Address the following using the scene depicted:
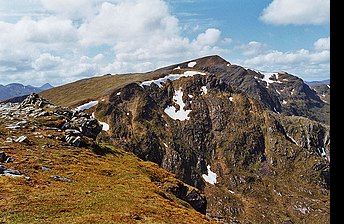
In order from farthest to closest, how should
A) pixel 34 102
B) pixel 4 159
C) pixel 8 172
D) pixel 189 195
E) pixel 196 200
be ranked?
pixel 34 102 → pixel 196 200 → pixel 189 195 → pixel 4 159 → pixel 8 172

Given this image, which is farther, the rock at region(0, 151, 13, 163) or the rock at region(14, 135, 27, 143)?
the rock at region(14, 135, 27, 143)

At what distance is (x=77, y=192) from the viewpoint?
47.7 metres

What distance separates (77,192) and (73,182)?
652 cm

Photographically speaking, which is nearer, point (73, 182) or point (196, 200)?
point (73, 182)

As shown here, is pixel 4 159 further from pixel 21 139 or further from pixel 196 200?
pixel 196 200

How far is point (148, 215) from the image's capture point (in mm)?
43000

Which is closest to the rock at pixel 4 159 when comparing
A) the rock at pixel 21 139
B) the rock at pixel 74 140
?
the rock at pixel 21 139

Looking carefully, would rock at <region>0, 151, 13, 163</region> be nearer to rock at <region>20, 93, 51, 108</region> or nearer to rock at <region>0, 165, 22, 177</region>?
rock at <region>0, 165, 22, 177</region>

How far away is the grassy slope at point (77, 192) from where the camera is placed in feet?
125

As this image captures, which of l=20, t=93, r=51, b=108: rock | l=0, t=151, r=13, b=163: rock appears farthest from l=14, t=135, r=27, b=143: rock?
l=20, t=93, r=51, b=108: rock

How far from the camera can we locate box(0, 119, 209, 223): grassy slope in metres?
38.0

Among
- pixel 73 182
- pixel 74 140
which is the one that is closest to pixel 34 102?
pixel 74 140
